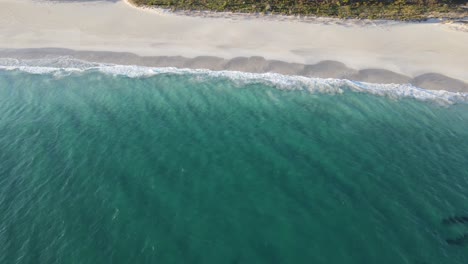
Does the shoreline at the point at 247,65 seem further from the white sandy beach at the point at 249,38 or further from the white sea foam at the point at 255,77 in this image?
the white sandy beach at the point at 249,38

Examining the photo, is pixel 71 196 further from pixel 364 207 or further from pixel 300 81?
pixel 300 81

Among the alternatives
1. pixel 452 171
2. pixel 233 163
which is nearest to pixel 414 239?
pixel 452 171

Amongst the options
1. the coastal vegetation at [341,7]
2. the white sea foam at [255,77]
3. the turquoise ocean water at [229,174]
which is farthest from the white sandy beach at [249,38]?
the turquoise ocean water at [229,174]

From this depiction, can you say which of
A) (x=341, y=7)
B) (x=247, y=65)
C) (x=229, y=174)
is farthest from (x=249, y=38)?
(x=229, y=174)

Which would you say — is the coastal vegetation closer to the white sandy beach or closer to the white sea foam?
the white sandy beach

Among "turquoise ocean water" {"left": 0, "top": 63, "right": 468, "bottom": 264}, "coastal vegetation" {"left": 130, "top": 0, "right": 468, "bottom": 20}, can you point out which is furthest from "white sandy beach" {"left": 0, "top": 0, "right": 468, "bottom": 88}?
"turquoise ocean water" {"left": 0, "top": 63, "right": 468, "bottom": 264}

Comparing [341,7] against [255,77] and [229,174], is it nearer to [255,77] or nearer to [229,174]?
[255,77]
